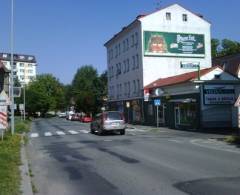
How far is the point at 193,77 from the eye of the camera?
132 feet

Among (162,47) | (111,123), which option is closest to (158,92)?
(162,47)

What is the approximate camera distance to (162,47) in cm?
5566

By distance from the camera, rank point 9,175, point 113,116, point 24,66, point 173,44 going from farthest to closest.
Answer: point 24,66 < point 173,44 < point 113,116 < point 9,175

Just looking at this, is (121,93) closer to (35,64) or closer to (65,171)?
(65,171)

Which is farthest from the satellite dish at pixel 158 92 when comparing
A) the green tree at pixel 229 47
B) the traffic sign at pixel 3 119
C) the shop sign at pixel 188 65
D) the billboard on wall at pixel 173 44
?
the green tree at pixel 229 47

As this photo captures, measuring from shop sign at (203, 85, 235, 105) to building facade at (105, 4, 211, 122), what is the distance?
51.1 ft

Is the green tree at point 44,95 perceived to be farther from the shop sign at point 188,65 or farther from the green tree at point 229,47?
the shop sign at point 188,65

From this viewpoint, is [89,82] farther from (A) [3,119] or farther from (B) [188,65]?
(A) [3,119]

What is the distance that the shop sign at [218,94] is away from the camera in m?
38.8

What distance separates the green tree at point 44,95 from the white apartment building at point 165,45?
185 ft

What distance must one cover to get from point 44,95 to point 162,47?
72.3 m

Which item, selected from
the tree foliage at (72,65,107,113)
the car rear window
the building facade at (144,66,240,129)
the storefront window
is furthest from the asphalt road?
the tree foliage at (72,65,107,113)

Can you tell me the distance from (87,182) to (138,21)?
45.2m

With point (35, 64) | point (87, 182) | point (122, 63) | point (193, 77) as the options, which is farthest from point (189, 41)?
point (35, 64)
